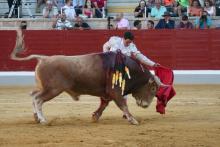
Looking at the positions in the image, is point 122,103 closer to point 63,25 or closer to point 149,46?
point 149,46

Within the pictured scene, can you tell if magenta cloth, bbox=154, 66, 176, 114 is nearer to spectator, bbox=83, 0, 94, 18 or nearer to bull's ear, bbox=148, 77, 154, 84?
bull's ear, bbox=148, 77, 154, 84

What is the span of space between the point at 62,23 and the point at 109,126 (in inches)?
306

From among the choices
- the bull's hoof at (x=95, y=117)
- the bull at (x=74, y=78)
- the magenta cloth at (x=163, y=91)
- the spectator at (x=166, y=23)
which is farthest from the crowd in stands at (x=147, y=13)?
the bull at (x=74, y=78)

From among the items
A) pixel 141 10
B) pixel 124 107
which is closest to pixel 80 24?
pixel 141 10

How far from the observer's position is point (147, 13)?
1586 cm

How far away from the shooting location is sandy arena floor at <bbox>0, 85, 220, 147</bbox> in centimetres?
668

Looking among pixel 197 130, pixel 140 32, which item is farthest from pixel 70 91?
pixel 140 32

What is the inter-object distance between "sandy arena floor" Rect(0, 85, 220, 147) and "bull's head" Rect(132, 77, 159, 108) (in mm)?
244

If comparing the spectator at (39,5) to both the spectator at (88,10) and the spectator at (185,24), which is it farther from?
the spectator at (185,24)

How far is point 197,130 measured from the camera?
7.57m

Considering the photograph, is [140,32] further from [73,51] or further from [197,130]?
[197,130]

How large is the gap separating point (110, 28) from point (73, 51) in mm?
1043

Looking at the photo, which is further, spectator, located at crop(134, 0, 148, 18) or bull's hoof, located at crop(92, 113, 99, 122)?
spectator, located at crop(134, 0, 148, 18)

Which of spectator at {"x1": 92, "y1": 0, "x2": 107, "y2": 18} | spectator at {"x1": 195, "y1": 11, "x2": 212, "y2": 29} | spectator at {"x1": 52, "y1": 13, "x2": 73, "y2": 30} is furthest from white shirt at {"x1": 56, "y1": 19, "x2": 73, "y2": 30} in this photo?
spectator at {"x1": 195, "y1": 11, "x2": 212, "y2": 29}
